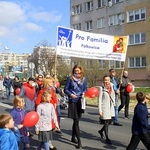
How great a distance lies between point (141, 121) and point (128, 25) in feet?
129

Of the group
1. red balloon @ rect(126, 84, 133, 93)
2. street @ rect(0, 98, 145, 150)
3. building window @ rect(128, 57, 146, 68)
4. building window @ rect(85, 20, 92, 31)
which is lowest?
street @ rect(0, 98, 145, 150)

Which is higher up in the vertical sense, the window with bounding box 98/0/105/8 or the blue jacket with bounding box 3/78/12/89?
the window with bounding box 98/0/105/8

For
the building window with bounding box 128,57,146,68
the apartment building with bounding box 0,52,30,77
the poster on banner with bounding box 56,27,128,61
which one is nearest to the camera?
the poster on banner with bounding box 56,27,128,61

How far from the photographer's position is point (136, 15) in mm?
43406

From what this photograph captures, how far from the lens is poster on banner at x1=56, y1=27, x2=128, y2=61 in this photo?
1373 cm

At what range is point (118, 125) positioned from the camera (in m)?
11.3

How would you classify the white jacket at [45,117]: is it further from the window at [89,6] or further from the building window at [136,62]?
the window at [89,6]

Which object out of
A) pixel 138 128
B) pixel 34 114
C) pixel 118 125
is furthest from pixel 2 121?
pixel 118 125

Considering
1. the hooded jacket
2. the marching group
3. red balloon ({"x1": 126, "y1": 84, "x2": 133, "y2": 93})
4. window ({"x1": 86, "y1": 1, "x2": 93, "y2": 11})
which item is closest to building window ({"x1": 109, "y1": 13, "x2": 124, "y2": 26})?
window ({"x1": 86, "y1": 1, "x2": 93, "y2": 11})

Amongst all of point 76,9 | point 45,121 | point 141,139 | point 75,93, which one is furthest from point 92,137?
point 76,9

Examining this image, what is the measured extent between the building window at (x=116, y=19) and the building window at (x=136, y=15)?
1428mm

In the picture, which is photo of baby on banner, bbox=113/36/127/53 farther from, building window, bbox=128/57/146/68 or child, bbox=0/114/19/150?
building window, bbox=128/57/146/68

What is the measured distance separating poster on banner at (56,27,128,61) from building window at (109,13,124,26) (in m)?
32.4

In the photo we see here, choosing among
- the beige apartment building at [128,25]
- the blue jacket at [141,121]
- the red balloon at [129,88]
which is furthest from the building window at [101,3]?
the blue jacket at [141,121]
